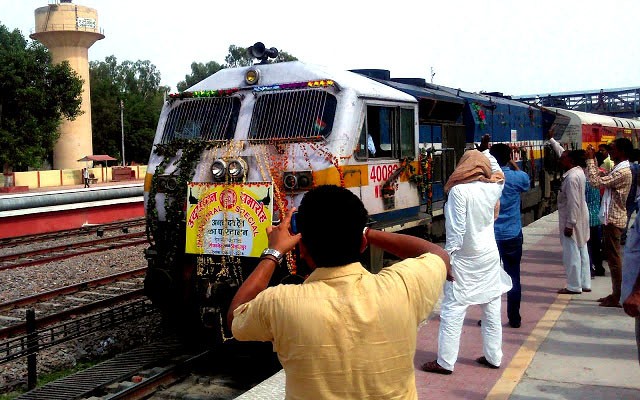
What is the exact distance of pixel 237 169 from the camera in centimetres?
725

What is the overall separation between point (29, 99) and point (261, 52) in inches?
1450

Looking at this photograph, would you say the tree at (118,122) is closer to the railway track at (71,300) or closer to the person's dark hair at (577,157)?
the railway track at (71,300)

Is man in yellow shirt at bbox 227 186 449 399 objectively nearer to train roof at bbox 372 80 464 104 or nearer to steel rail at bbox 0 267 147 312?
train roof at bbox 372 80 464 104

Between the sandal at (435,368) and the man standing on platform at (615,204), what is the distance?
3173 millimetres


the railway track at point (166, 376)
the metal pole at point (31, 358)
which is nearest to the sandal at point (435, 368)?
the railway track at point (166, 376)

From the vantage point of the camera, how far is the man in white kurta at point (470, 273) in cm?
560

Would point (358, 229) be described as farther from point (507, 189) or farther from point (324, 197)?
point (507, 189)

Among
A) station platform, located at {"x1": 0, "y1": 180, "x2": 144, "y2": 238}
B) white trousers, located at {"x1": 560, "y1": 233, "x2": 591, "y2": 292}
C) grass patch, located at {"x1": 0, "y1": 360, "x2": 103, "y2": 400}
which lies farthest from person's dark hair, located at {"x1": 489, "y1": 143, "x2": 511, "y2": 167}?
station platform, located at {"x1": 0, "y1": 180, "x2": 144, "y2": 238}

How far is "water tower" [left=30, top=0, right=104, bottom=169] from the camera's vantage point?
5241 cm

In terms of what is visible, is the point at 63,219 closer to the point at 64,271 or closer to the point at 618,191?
the point at 64,271

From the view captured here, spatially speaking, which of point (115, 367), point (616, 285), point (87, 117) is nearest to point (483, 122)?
point (616, 285)

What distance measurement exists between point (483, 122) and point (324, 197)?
1026 cm

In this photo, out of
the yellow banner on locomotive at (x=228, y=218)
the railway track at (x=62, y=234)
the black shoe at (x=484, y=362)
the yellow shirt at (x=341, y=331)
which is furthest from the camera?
the railway track at (x=62, y=234)

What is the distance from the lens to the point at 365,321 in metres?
2.40
